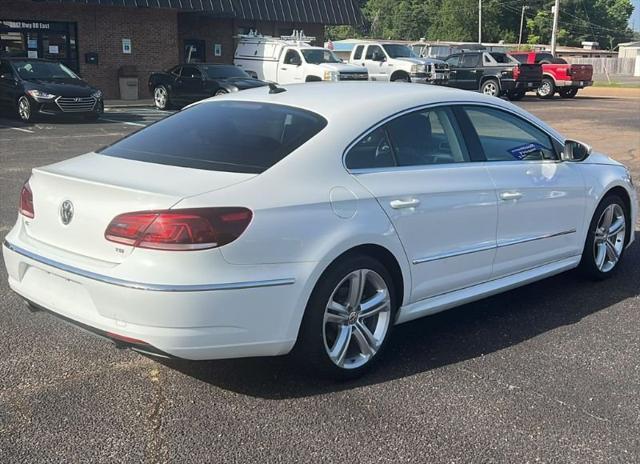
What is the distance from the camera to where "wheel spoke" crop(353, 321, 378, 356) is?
12.9ft

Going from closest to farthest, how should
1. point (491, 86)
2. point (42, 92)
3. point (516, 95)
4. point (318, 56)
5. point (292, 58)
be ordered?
1. point (42, 92)
2. point (318, 56)
3. point (292, 58)
4. point (491, 86)
5. point (516, 95)

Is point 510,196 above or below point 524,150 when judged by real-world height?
below

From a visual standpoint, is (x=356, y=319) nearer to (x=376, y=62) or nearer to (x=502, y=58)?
(x=376, y=62)

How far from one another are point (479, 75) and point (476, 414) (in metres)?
27.2

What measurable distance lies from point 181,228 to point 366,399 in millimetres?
1303

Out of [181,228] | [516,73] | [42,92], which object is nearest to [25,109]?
[42,92]

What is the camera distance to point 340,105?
417 centimetres

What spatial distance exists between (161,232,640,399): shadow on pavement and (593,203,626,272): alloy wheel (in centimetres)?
17

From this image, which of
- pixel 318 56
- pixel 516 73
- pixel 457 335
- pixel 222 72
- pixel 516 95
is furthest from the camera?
pixel 516 95

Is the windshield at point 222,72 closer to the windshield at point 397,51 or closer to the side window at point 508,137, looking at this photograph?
the windshield at point 397,51

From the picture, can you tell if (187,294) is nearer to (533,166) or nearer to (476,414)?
(476,414)

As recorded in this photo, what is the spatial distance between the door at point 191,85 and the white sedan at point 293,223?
1781 cm

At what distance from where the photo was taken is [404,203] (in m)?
4.01

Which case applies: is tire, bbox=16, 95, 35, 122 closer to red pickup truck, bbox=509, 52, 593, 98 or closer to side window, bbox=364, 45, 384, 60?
side window, bbox=364, 45, 384, 60
